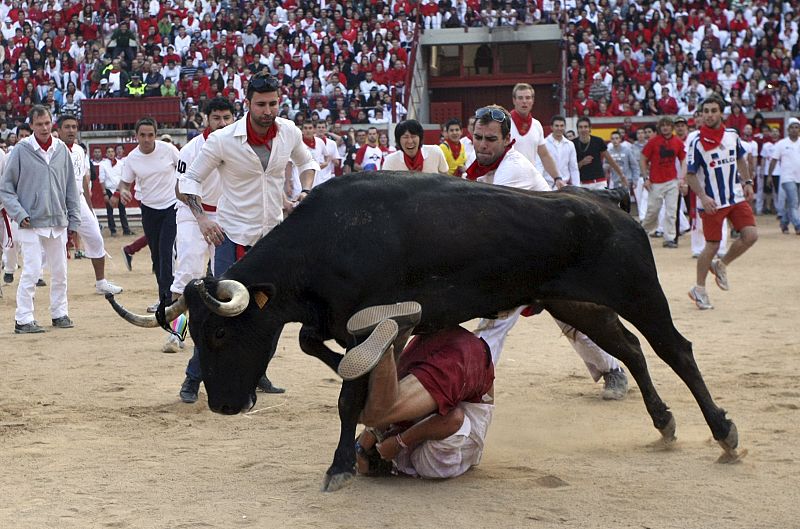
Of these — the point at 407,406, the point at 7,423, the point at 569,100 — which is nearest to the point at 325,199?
the point at 407,406

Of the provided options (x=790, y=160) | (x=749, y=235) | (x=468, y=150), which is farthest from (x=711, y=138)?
(x=790, y=160)

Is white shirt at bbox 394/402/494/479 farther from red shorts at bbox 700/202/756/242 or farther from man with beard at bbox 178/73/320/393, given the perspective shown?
red shorts at bbox 700/202/756/242

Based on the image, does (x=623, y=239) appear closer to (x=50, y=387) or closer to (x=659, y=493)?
(x=659, y=493)

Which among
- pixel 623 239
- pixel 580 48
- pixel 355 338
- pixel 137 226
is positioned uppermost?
pixel 580 48

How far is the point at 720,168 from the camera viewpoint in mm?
10844

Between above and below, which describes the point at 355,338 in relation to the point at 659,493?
above

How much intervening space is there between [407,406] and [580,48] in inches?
1011

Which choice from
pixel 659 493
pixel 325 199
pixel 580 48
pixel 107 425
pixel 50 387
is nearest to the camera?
pixel 659 493

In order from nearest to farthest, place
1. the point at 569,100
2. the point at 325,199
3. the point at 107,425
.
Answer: the point at 325,199, the point at 107,425, the point at 569,100

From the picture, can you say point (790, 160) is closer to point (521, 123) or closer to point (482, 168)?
point (521, 123)

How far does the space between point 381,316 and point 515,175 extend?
5.97ft

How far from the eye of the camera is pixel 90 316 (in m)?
11.4

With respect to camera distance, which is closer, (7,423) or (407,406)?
(407,406)

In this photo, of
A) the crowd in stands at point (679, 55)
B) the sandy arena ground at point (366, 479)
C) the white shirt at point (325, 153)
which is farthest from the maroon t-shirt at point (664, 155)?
the sandy arena ground at point (366, 479)
